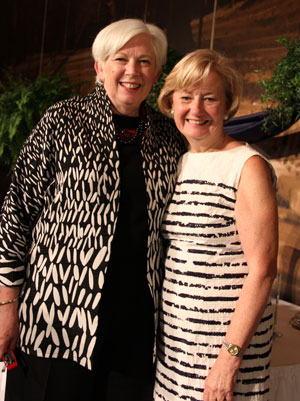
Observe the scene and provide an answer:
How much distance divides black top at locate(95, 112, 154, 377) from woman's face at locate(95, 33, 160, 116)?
24 cm

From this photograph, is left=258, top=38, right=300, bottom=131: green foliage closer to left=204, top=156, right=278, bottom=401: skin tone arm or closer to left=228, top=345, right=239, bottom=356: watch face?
left=204, top=156, right=278, bottom=401: skin tone arm

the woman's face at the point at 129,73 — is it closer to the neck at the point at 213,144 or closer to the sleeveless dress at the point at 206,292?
the neck at the point at 213,144

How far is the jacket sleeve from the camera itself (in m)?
1.53

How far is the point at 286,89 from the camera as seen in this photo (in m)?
2.57

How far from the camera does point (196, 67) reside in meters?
1.52

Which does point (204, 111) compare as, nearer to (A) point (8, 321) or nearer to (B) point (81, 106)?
(B) point (81, 106)

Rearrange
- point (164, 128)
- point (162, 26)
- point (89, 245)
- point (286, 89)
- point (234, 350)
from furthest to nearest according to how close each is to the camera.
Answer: point (162, 26)
point (286, 89)
point (164, 128)
point (89, 245)
point (234, 350)

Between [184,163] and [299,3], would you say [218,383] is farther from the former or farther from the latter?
[299,3]

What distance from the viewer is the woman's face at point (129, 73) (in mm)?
1608

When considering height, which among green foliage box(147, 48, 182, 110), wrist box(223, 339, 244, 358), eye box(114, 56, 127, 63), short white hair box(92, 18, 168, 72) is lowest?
wrist box(223, 339, 244, 358)

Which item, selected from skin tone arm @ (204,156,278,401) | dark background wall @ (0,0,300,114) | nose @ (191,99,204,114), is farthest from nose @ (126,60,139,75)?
dark background wall @ (0,0,300,114)

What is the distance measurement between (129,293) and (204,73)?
2.63 feet

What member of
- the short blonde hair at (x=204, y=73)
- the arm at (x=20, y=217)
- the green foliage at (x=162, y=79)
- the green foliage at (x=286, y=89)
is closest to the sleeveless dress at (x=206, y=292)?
the short blonde hair at (x=204, y=73)

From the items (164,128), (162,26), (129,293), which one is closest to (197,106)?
(164,128)
